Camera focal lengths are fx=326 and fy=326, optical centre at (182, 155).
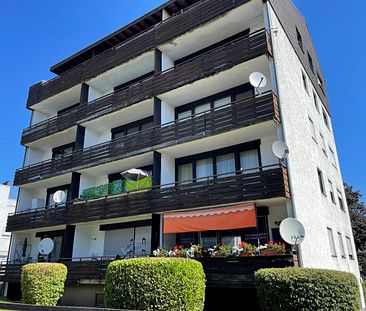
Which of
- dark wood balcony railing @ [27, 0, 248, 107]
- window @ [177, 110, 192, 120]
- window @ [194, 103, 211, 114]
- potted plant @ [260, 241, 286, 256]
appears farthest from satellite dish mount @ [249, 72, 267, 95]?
potted plant @ [260, 241, 286, 256]

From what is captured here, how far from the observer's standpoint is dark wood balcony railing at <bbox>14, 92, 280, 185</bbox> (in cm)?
1639

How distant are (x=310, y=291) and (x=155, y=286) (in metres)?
4.88

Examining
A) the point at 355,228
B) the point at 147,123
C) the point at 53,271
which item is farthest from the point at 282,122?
the point at 355,228

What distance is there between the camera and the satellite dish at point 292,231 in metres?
12.8

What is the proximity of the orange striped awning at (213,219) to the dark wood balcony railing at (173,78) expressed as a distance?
787 centimetres

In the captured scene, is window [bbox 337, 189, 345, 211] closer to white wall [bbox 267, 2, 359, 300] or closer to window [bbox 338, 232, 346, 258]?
white wall [bbox 267, 2, 359, 300]

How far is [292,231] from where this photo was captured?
13.0 m

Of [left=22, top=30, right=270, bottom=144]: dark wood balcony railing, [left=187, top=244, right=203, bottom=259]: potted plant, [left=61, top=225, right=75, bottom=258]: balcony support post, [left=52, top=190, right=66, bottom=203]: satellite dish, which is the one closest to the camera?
[left=187, top=244, right=203, bottom=259]: potted plant

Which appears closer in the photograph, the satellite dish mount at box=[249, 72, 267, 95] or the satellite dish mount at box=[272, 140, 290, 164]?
the satellite dish mount at box=[272, 140, 290, 164]

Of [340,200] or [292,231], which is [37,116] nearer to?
[292,231]

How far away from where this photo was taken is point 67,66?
100 feet

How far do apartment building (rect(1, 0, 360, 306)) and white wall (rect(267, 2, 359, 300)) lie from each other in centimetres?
12

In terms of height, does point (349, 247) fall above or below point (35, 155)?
below

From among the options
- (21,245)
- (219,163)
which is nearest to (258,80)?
(219,163)
